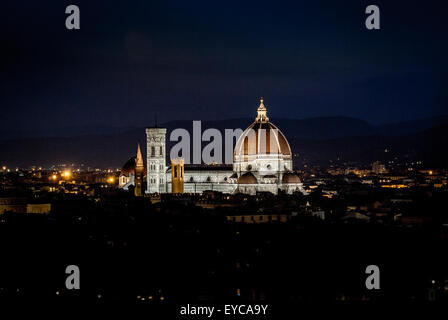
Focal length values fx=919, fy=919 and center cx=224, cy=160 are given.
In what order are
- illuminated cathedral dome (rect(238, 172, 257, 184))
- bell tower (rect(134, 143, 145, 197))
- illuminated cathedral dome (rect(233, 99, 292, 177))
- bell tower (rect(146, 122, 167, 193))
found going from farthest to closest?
bell tower (rect(134, 143, 145, 197)), bell tower (rect(146, 122, 167, 193)), illuminated cathedral dome (rect(233, 99, 292, 177)), illuminated cathedral dome (rect(238, 172, 257, 184))

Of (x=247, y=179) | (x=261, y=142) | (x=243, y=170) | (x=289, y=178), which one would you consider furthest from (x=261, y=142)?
(x=289, y=178)

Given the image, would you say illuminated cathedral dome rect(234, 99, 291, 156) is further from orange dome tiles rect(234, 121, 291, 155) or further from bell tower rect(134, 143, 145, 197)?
bell tower rect(134, 143, 145, 197)

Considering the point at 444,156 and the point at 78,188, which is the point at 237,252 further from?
the point at 444,156

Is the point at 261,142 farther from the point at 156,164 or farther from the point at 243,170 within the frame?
the point at 156,164

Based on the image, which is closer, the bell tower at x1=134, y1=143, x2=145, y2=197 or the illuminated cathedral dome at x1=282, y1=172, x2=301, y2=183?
the illuminated cathedral dome at x1=282, y1=172, x2=301, y2=183

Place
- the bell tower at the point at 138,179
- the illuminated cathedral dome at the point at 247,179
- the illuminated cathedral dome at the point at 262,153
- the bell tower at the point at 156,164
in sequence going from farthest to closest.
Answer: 1. the bell tower at the point at 138,179
2. the bell tower at the point at 156,164
3. the illuminated cathedral dome at the point at 262,153
4. the illuminated cathedral dome at the point at 247,179

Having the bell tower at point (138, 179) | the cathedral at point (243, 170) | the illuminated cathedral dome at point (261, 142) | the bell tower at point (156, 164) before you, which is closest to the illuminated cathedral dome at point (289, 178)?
the cathedral at point (243, 170)

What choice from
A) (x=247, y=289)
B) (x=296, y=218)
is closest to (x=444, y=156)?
(x=296, y=218)

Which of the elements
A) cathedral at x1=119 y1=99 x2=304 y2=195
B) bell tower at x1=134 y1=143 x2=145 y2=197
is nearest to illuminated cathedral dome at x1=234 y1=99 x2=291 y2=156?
cathedral at x1=119 y1=99 x2=304 y2=195

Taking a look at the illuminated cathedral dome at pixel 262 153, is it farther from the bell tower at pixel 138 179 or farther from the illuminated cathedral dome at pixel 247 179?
the bell tower at pixel 138 179
